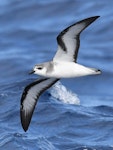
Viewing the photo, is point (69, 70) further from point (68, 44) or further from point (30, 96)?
point (30, 96)

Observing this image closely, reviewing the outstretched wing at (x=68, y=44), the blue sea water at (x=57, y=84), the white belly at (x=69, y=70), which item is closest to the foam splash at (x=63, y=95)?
the blue sea water at (x=57, y=84)

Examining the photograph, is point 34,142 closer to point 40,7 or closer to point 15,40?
point 15,40

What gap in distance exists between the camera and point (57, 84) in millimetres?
20078

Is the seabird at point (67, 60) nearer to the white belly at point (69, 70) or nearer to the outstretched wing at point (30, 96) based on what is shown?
the white belly at point (69, 70)

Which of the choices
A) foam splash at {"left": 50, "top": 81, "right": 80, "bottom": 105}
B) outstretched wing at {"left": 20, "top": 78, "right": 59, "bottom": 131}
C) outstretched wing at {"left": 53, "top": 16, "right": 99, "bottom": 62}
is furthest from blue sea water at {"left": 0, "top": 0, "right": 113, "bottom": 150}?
outstretched wing at {"left": 53, "top": 16, "right": 99, "bottom": 62}

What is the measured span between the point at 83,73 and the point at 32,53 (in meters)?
8.66

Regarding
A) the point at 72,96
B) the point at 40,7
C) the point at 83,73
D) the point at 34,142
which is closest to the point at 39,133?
the point at 34,142

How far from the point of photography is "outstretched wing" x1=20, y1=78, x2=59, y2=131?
1555 centimetres

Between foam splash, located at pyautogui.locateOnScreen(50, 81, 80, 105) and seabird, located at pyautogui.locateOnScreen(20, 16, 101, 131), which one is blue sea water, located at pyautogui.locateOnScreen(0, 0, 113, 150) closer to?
foam splash, located at pyautogui.locateOnScreen(50, 81, 80, 105)

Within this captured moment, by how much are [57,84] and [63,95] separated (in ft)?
1.71

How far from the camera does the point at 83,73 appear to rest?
13984 mm

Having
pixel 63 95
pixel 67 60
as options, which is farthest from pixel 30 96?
pixel 63 95

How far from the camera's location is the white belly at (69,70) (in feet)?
45.9

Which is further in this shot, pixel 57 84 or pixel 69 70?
pixel 57 84
